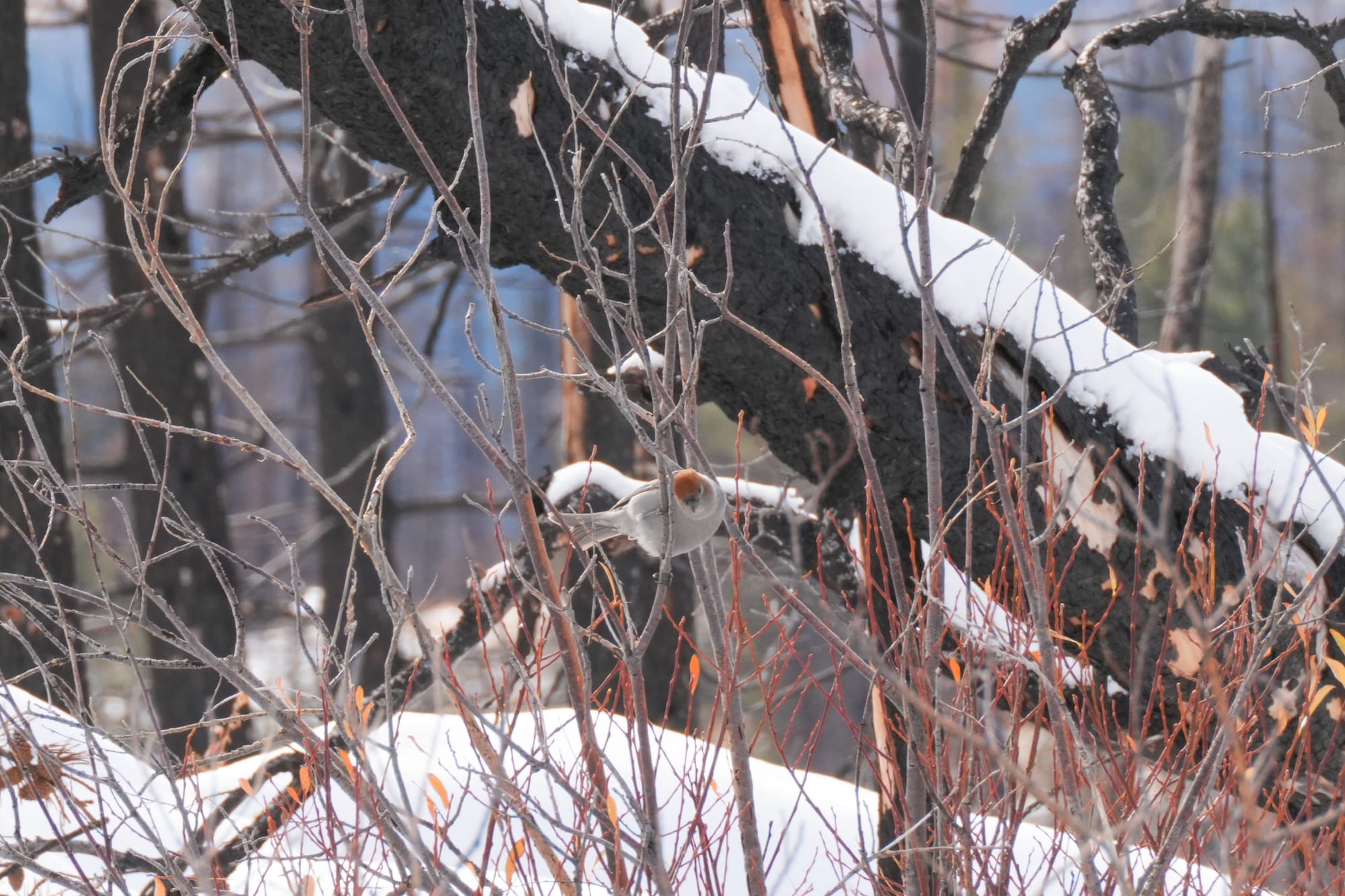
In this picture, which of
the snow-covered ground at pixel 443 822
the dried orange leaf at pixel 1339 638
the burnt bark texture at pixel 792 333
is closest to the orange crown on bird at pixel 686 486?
the snow-covered ground at pixel 443 822

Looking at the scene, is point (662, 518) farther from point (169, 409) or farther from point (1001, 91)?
point (169, 409)

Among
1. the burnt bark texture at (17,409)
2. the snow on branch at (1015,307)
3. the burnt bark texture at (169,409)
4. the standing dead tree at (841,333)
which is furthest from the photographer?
the burnt bark texture at (169,409)

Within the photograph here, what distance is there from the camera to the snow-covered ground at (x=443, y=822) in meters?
1.41

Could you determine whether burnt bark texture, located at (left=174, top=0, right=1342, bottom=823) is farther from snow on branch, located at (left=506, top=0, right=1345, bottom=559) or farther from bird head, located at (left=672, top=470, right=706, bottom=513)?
bird head, located at (left=672, top=470, right=706, bottom=513)

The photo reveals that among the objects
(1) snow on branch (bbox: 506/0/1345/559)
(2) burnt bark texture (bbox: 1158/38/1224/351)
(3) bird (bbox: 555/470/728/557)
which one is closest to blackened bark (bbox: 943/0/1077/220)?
(1) snow on branch (bbox: 506/0/1345/559)

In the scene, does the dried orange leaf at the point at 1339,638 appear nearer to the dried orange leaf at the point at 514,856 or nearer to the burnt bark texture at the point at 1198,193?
the dried orange leaf at the point at 514,856

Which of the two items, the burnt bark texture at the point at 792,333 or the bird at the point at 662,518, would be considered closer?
the bird at the point at 662,518

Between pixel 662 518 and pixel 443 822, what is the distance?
1109mm

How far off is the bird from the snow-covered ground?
306 millimetres

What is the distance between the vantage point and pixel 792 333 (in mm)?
2736

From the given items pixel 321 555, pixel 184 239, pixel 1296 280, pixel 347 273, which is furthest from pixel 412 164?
pixel 1296 280

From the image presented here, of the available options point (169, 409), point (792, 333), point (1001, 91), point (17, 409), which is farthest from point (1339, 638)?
point (169, 409)

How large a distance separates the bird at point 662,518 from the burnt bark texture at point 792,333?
2.07 ft

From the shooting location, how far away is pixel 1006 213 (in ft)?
56.9
